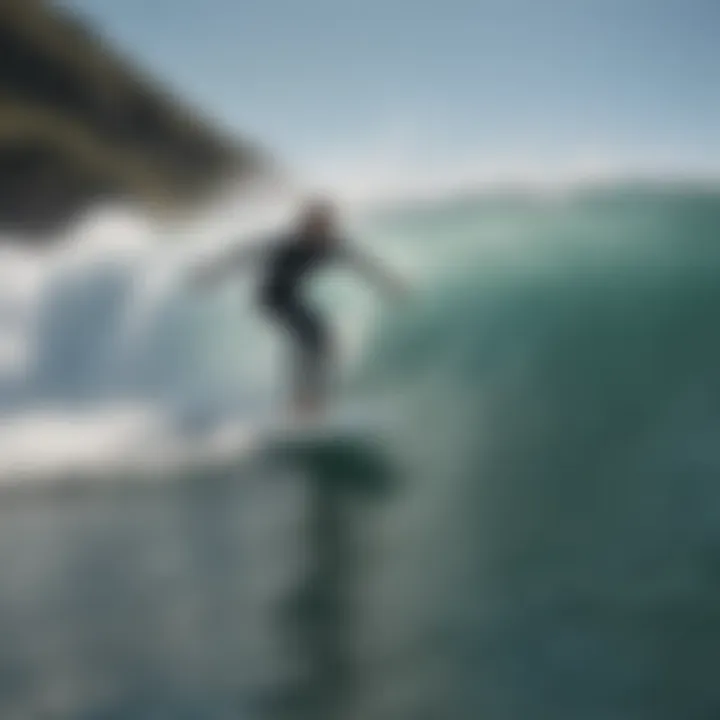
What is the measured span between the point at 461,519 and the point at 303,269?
Answer: 55 centimetres

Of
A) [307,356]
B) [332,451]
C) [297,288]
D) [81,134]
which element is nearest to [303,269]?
[297,288]

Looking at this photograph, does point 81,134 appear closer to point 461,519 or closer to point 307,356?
point 307,356

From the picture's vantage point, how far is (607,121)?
2.17 meters

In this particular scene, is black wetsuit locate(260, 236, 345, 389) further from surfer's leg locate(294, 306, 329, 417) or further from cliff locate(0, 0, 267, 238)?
cliff locate(0, 0, 267, 238)

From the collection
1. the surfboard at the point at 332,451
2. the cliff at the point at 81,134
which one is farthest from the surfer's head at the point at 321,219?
the surfboard at the point at 332,451

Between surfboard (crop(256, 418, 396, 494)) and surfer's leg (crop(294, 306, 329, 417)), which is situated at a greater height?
surfer's leg (crop(294, 306, 329, 417))

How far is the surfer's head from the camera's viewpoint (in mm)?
2031

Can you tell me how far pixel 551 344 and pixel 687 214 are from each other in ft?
1.28

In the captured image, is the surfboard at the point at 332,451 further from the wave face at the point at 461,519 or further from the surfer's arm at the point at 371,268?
the surfer's arm at the point at 371,268

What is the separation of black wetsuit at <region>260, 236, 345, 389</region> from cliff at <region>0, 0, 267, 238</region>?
0.55 feet

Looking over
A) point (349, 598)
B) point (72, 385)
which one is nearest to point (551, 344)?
point (349, 598)

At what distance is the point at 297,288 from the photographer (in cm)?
205

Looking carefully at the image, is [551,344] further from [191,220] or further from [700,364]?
[191,220]

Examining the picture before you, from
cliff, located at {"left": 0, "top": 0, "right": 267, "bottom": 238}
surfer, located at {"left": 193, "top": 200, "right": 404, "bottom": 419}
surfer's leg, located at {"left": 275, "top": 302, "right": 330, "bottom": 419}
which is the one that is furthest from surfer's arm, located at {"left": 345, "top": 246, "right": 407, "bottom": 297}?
cliff, located at {"left": 0, "top": 0, "right": 267, "bottom": 238}
